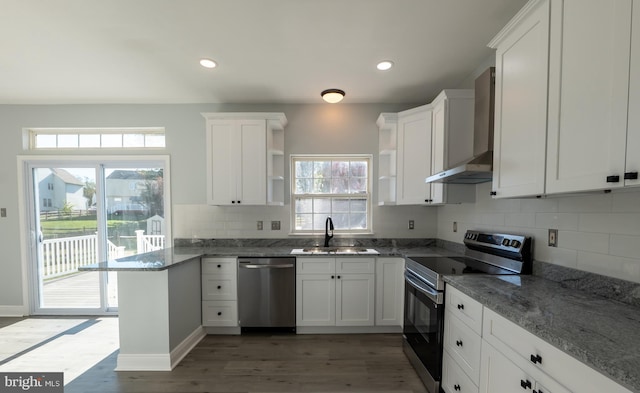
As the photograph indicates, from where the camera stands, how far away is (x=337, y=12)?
5.47ft

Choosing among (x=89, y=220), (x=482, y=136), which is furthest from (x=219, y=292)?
(x=482, y=136)

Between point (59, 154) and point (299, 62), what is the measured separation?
348 centimetres

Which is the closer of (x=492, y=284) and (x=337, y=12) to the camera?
(x=492, y=284)

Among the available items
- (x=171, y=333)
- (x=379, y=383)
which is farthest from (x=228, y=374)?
(x=379, y=383)

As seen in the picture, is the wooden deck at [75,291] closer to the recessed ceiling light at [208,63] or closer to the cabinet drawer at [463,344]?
the recessed ceiling light at [208,63]

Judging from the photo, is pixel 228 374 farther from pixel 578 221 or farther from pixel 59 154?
pixel 59 154

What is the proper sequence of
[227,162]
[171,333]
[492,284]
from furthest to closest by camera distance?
[227,162] → [171,333] → [492,284]

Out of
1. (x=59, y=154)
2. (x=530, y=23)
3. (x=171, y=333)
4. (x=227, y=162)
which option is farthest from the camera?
(x=59, y=154)

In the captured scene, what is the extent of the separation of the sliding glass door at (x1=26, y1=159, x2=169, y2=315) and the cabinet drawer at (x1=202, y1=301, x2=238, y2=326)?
1236 mm

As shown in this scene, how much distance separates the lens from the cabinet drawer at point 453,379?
145cm

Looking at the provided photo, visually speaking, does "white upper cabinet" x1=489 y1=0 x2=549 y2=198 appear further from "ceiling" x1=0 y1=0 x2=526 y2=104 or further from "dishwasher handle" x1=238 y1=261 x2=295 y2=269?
"dishwasher handle" x1=238 y1=261 x2=295 y2=269

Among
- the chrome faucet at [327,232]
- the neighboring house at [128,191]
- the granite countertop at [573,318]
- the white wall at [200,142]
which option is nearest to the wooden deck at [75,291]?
the white wall at [200,142]

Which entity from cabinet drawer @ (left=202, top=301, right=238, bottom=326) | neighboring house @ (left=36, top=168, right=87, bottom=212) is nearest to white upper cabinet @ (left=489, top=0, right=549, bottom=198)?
cabinet drawer @ (left=202, top=301, right=238, bottom=326)

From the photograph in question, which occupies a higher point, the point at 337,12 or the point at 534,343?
the point at 337,12
